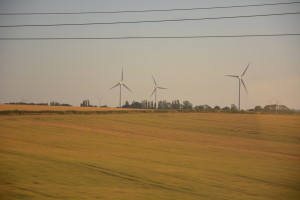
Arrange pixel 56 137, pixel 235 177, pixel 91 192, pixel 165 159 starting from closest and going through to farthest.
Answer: pixel 91 192 → pixel 235 177 → pixel 165 159 → pixel 56 137

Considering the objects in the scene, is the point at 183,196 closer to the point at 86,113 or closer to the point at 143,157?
the point at 143,157

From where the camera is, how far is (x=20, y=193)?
38.0 ft

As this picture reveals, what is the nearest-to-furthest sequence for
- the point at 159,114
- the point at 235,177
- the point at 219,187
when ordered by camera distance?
the point at 219,187 → the point at 235,177 → the point at 159,114

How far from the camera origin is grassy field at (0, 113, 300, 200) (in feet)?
43.2

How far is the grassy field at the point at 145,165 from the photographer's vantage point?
1316 centimetres

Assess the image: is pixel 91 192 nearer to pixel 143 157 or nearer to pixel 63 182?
pixel 63 182

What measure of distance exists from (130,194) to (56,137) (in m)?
19.4

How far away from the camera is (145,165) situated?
61.9ft

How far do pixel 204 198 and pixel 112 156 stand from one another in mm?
9851

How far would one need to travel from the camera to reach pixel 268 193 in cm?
1426

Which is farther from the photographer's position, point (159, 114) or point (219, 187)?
point (159, 114)

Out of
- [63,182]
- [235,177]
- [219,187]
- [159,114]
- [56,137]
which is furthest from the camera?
[159,114]

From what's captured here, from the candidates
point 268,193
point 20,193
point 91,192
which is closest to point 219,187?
point 268,193

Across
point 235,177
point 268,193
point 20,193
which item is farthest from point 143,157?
point 20,193
